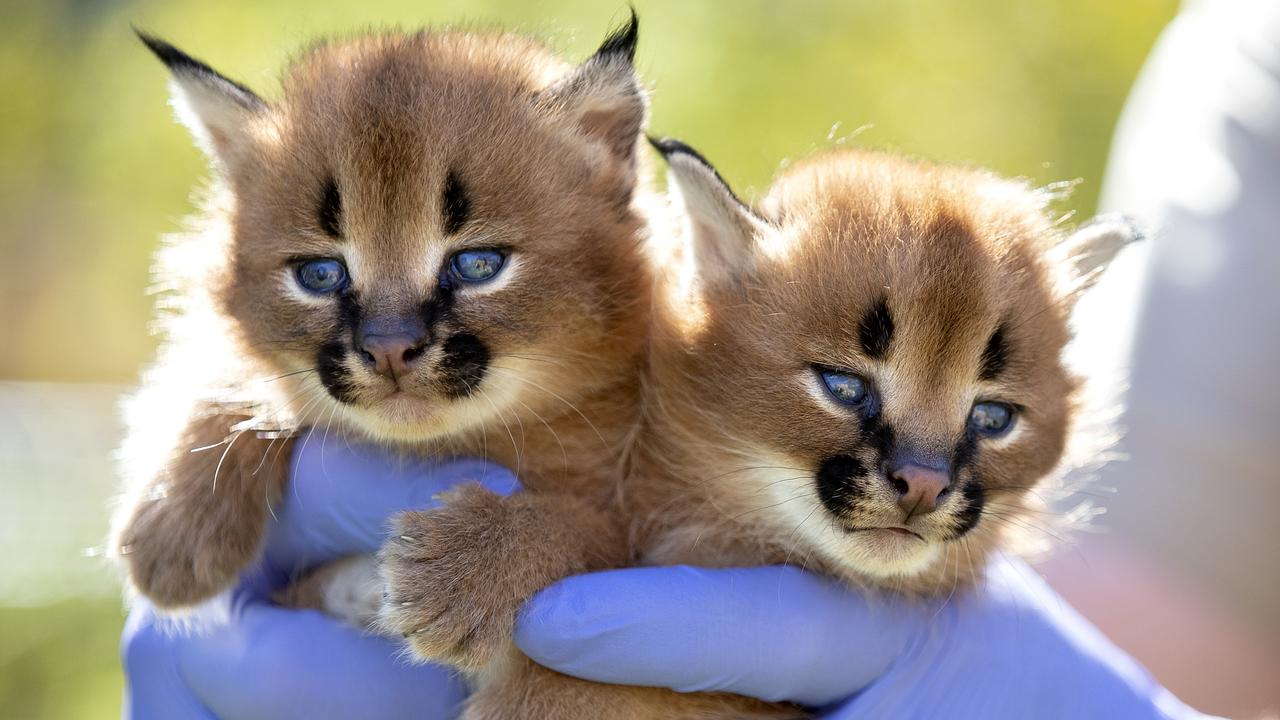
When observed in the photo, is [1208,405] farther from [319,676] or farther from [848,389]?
[319,676]

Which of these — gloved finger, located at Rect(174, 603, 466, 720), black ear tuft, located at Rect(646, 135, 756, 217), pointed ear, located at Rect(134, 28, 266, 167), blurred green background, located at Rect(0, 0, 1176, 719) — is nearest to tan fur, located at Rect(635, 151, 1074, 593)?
black ear tuft, located at Rect(646, 135, 756, 217)

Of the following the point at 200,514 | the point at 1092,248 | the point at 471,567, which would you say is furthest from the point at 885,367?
the point at 200,514

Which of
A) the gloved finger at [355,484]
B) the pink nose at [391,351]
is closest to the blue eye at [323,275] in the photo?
the pink nose at [391,351]

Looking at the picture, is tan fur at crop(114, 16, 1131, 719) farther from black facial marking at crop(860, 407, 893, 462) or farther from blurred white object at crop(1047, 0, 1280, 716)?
blurred white object at crop(1047, 0, 1280, 716)

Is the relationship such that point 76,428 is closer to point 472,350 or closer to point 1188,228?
point 472,350

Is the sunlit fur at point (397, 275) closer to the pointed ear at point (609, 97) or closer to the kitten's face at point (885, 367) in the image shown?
the pointed ear at point (609, 97)

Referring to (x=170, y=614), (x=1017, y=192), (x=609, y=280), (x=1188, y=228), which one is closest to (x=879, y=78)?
(x=1188, y=228)
